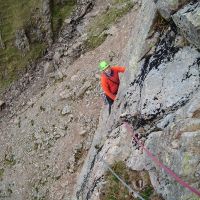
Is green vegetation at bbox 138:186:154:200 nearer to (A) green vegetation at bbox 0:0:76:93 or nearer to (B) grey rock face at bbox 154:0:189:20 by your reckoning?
(B) grey rock face at bbox 154:0:189:20

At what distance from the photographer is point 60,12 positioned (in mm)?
33375

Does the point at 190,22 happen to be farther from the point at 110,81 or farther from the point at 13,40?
the point at 13,40

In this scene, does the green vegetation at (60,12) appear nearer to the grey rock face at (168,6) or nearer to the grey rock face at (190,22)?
the grey rock face at (168,6)

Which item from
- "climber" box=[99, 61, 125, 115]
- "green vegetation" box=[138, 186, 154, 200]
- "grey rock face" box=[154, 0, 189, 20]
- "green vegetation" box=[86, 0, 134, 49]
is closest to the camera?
"green vegetation" box=[138, 186, 154, 200]

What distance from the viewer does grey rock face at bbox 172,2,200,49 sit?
40.9 feet

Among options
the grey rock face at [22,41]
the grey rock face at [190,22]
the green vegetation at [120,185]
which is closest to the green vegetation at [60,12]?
the grey rock face at [22,41]

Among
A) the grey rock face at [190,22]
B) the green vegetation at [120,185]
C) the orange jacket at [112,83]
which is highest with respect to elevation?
the grey rock face at [190,22]

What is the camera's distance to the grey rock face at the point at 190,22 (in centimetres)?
1245

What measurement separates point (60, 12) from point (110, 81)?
17.4 metres

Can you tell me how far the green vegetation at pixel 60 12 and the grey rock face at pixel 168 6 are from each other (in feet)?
62.5

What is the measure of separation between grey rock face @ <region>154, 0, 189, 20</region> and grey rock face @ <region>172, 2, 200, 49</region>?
323mm

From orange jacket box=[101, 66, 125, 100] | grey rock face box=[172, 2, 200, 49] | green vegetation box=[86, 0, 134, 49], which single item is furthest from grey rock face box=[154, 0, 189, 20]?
green vegetation box=[86, 0, 134, 49]

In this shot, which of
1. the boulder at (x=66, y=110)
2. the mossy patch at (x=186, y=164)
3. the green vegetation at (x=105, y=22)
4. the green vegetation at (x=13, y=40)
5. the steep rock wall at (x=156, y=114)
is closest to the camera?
the mossy patch at (x=186, y=164)

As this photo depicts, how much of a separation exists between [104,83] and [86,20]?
1530cm
